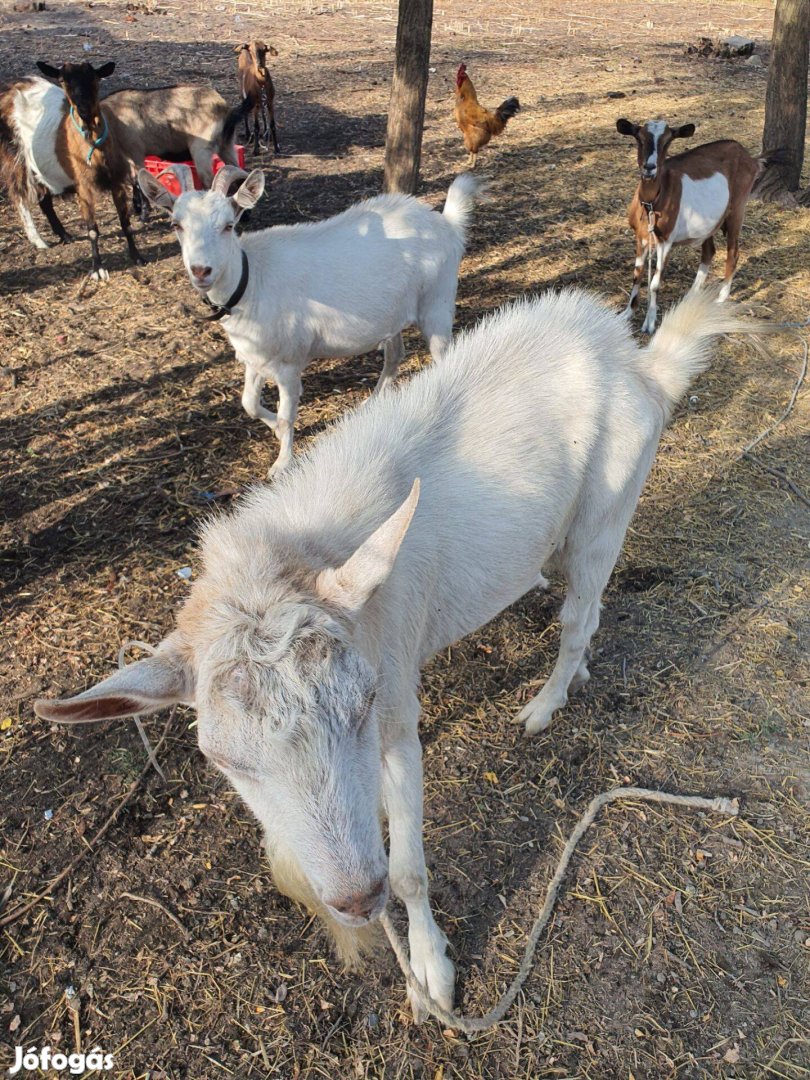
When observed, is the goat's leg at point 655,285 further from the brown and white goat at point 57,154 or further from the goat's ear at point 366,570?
the goat's ear at point 366,570

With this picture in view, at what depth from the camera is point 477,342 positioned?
3045 millimetres

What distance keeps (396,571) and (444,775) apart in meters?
1.38

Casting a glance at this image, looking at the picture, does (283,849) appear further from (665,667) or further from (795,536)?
(795,536)

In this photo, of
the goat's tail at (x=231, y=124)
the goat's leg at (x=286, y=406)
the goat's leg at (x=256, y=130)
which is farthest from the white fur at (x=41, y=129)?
the goat's leg at (x=286, y=406)

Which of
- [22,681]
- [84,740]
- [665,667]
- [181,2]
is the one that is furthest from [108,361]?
[181,2]

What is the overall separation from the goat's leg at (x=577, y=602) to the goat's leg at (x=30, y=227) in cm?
765

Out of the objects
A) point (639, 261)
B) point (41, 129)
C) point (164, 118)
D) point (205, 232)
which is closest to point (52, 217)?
point (41, 129)

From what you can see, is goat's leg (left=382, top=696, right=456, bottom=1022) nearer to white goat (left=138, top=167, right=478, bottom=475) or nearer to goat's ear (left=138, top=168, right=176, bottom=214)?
white goat (left=138, top=167, right=478, bottom=475)

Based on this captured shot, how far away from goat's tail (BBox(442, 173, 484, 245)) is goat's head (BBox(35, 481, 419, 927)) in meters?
4.46

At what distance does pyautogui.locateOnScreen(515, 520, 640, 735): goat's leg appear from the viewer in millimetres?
3109

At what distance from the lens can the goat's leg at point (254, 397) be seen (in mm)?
5047

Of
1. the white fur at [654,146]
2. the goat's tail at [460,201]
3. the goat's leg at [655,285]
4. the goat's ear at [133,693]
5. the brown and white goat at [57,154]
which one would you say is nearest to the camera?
the goat's ear at [133,693]

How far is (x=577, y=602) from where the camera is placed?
10.6 feet

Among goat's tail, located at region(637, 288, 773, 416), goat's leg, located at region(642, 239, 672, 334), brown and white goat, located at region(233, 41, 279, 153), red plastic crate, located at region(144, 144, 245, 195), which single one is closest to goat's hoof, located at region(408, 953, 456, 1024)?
goat's tail, located at region(637, 288, 773, 416)
